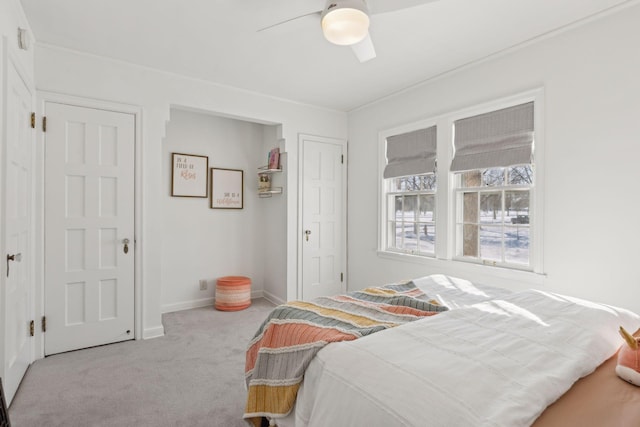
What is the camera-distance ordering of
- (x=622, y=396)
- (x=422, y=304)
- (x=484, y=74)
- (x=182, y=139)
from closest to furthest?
(x=622, y=396) → (x=422, y=304) → (x=484, y=74) → (x=182, y=139)

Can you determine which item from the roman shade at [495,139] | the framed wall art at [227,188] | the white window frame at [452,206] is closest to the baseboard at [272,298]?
the framed wall art at [227,188]

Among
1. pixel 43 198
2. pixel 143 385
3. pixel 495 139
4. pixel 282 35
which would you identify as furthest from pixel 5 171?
pixel 495 139

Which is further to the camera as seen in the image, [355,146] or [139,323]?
[355,146]

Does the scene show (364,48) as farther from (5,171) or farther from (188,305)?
(188,305)

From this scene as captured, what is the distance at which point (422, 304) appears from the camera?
1.77 meters

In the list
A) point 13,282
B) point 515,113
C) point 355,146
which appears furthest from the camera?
point 355,146

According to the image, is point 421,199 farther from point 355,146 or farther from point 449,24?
point 449,24

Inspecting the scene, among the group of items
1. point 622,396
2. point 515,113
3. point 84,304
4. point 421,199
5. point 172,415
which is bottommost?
point 172,415

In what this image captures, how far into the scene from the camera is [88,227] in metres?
2.95

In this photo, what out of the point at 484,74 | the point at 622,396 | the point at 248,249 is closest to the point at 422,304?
the point at 622,396

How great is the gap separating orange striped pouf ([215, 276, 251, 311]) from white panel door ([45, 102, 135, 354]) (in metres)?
1.13

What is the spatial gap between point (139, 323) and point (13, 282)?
119 centimetres

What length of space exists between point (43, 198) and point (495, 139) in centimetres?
393

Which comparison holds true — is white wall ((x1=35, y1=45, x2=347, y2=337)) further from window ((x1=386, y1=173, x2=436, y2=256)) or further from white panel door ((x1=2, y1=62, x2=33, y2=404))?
window ((x1=386, y1=173, x2=436, y2=256))
